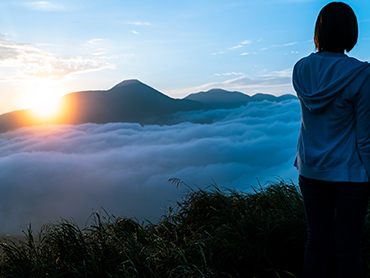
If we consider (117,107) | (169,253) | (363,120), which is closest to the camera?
(363,120)

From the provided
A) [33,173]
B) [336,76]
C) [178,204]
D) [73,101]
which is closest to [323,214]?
[336,76]

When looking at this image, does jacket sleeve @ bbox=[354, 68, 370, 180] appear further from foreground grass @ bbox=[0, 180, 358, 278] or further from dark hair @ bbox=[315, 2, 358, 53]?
foreground grass @ bbox=[0, 180, 358, 278]

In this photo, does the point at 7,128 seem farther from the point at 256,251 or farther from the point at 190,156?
the point at 256,251

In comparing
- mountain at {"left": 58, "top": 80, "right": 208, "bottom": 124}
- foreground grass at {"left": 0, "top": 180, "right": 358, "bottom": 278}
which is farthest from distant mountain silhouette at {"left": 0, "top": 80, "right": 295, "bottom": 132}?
foreground grass at {"left": 0, "top": 180, "right": 358, "bottom": 278}

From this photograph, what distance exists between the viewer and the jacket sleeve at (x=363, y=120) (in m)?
1.33

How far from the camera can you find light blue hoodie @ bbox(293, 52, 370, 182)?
1.36m

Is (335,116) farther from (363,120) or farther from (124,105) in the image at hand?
(124,105)

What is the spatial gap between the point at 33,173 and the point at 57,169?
682 centimetres

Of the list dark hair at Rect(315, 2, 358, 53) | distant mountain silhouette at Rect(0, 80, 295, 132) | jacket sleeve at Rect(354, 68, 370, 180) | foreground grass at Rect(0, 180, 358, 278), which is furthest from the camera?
distant mountain silhouette at Rect(0, 80, 295, 132)

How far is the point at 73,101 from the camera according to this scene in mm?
94500

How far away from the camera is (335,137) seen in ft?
4.81

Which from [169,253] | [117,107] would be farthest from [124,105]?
[169,253]

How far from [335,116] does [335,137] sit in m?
0.11

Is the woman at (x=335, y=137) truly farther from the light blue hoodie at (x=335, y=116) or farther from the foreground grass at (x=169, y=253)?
the foreground grass at (x=169, y=253)
